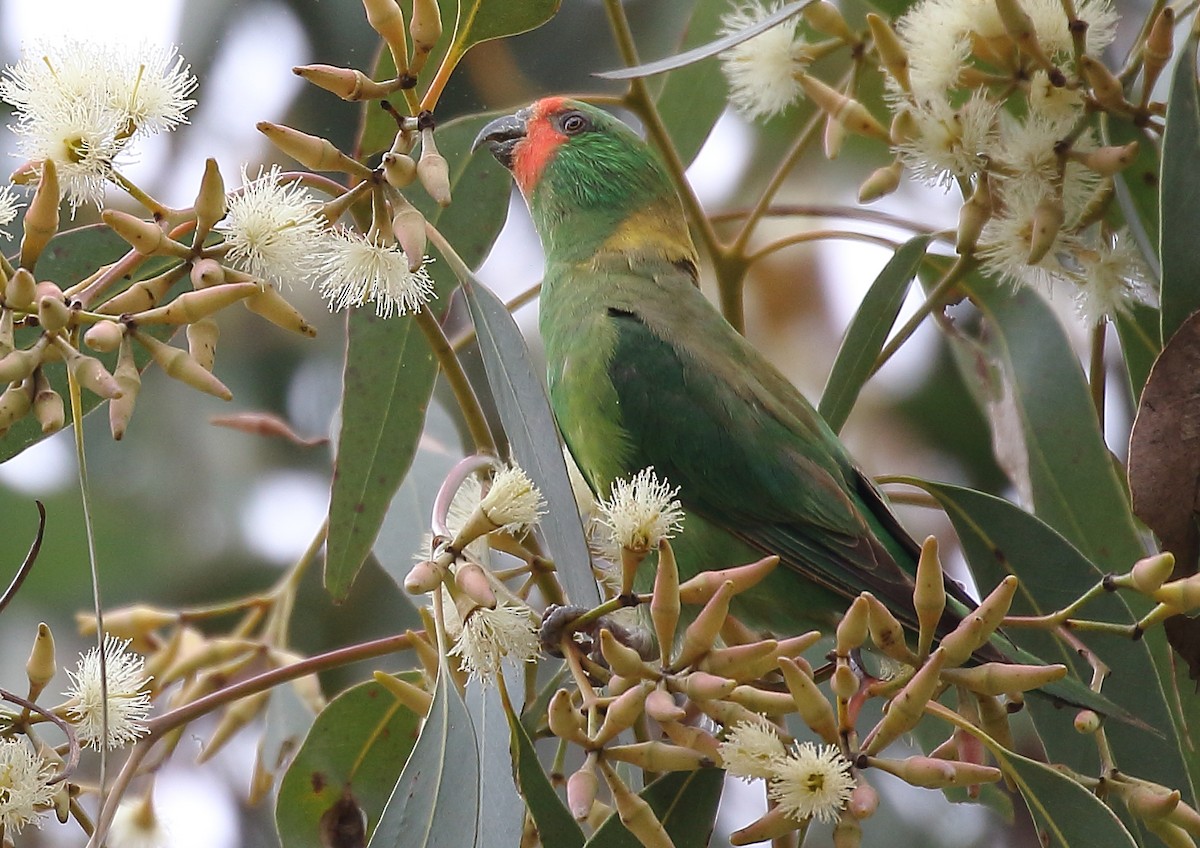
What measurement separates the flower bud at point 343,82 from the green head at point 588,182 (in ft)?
3.68

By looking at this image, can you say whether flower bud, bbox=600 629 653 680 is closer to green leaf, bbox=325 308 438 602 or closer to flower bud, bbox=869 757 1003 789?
flower bud, bbox=869 757 1003 789

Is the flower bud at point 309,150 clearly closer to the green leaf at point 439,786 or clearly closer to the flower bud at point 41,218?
the flower bud at point 41,218

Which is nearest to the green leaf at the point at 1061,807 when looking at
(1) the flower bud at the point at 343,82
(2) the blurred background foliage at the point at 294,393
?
(1) the flower bud at the point at 343,82

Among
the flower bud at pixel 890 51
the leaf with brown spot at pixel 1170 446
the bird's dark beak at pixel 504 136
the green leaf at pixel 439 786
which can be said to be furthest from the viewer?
the bird's dark beak at pixel 504 136

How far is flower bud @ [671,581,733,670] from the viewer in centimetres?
130

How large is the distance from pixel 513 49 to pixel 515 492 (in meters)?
2.06

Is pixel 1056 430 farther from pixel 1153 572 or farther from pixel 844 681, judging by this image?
pixel 844 681

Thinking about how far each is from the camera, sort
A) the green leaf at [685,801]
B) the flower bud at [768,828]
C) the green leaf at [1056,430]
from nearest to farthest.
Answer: the flower bud at [768,828]
the green leaf at [685,801]
the green leaf at [1056,430]

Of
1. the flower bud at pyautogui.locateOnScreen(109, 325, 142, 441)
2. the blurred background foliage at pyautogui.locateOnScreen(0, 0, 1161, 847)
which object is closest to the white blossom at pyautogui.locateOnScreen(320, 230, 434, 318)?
the flower bud at pyautogui.locateOnScreen(109, 325, 142, 441)

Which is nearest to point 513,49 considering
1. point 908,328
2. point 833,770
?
point 908,328

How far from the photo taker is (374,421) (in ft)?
6.57

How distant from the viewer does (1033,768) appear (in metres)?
1.49

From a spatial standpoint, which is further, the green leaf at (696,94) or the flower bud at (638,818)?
the green leaf at (696,94)

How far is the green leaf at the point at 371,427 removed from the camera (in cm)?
195
